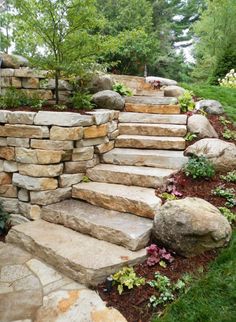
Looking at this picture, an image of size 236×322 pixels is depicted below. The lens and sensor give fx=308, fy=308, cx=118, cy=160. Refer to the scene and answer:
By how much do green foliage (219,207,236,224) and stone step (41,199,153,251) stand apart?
71cm

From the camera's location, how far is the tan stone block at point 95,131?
11.8ft

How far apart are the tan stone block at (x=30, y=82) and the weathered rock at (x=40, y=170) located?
1440mm

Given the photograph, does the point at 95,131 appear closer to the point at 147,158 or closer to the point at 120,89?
the point at 147,158

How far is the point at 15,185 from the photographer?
3.56 m

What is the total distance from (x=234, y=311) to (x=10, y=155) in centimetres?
271

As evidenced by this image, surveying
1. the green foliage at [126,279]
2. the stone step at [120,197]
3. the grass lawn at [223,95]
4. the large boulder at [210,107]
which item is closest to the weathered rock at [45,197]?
the stone step at [120,197]

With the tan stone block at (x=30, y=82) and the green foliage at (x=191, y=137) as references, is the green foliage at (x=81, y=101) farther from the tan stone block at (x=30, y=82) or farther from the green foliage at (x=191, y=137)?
the green foliage at (x=191, y=137)

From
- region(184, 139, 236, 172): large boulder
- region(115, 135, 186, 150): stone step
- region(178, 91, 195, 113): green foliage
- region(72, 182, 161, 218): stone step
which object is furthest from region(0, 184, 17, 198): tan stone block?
region(178, 91, 195, 113): green foliage

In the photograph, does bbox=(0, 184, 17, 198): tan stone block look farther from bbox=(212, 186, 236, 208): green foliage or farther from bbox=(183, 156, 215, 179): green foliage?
bbox=(212, 186, 236, 208): green foliage

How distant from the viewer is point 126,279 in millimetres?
2432

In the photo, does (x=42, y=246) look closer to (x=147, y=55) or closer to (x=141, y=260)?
(x=141, y=260)

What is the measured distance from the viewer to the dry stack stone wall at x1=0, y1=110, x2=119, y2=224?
11.0 feet

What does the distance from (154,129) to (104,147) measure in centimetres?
82

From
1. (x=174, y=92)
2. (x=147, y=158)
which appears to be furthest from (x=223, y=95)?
(x=147, y=158)
